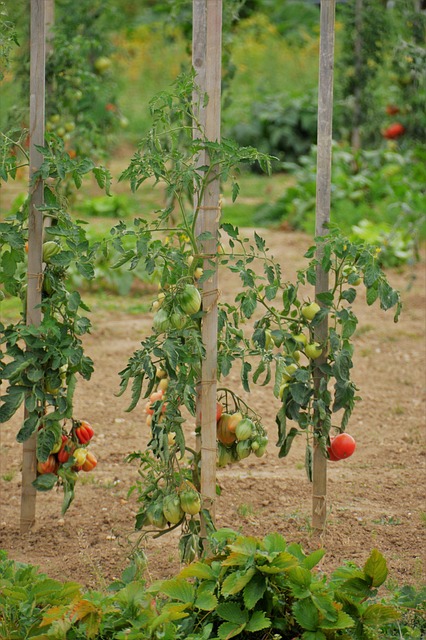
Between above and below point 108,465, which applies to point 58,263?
above

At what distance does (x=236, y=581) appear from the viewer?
96.9 inches

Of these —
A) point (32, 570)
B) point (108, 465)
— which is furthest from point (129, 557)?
point (108, 465)

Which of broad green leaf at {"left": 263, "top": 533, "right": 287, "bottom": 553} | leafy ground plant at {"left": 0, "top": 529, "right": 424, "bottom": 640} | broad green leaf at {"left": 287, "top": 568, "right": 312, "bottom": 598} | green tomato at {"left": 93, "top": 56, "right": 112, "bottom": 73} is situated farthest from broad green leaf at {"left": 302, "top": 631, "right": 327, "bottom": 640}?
green tomato at {"left": 93, "top": 56, "right": 112, "bottom": 73}

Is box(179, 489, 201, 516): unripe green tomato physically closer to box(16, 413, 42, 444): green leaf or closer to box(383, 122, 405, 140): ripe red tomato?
box(16, 413, 42, 444): green leaf

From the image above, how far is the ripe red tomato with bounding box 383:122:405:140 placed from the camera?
9.47 m

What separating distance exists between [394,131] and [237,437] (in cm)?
698

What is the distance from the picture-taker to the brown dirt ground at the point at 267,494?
10.9 ft

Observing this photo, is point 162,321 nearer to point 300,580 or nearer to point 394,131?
point 300,580

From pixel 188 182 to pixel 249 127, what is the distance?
8375mm

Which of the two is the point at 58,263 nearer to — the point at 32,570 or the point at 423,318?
the point at 32,570

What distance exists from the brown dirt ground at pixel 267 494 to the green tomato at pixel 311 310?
2.69 ft

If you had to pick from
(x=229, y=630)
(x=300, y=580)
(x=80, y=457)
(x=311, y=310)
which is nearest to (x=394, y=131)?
(x=311, y=310)

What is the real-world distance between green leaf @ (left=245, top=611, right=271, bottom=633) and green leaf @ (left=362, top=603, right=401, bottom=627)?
0.27 m

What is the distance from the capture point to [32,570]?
110 inches
